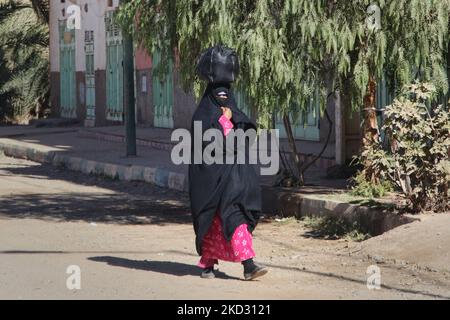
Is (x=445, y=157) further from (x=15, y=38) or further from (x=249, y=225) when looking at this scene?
(x=15, y=38)

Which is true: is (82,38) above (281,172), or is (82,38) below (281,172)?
above

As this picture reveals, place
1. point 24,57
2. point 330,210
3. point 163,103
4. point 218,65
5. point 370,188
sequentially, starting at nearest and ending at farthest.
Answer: point 218,65 → point 330,210 → point 370,188 → point 163,103 → point 24,57

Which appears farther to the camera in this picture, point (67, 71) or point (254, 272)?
point (67, 71)

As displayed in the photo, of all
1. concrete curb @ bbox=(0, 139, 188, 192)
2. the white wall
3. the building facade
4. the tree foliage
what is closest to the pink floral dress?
the tree foliage

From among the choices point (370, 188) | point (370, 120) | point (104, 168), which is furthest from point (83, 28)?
point (370, 188)

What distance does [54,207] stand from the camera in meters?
14.9

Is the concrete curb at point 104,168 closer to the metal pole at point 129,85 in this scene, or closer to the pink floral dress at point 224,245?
the metal pole at point 129,85

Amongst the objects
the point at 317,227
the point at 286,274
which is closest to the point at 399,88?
the point at 317,227

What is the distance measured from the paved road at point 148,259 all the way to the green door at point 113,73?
13.9 metres

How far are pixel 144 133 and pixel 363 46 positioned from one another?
14.4m

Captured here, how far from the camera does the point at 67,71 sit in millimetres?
34312

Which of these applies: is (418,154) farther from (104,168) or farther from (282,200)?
(104,168)

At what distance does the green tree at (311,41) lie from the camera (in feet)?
39.9

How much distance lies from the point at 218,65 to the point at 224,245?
4.66 ft
